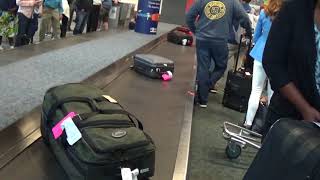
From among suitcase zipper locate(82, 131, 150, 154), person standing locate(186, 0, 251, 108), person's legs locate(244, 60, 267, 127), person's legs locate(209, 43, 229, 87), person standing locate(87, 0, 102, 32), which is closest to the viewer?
suitcase zipper locate(82, 131, 150, 154)

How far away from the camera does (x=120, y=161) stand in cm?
200

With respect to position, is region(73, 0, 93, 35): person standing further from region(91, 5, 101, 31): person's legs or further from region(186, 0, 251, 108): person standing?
region(186, 0, 251, 108): person standing

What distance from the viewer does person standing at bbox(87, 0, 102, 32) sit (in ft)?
32.4

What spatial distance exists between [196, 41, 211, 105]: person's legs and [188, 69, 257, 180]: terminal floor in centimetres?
17

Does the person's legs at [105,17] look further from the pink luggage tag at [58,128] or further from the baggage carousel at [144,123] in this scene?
the pink luggage tag at [58,128]

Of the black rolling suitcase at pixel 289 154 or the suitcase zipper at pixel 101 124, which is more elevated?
the black rolling suitcase at pixel 289 154

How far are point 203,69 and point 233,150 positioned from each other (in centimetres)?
159

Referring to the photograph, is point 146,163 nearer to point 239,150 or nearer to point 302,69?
point 302,69

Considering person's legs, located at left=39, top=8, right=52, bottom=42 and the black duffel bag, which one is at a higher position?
the black duffel bag

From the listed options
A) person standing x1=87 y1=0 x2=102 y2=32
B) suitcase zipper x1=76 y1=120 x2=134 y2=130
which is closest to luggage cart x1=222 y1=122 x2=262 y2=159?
suitcase zipper x1=76 y1=120 x2=134 y2=130

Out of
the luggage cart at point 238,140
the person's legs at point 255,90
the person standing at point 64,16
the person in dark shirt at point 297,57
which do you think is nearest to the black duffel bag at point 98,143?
the person in dark shirt at point 297,57

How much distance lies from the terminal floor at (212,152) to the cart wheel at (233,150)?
0.05 metres

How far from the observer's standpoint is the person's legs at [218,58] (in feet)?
16.3

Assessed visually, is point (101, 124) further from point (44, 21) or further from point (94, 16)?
point (94, 16)
